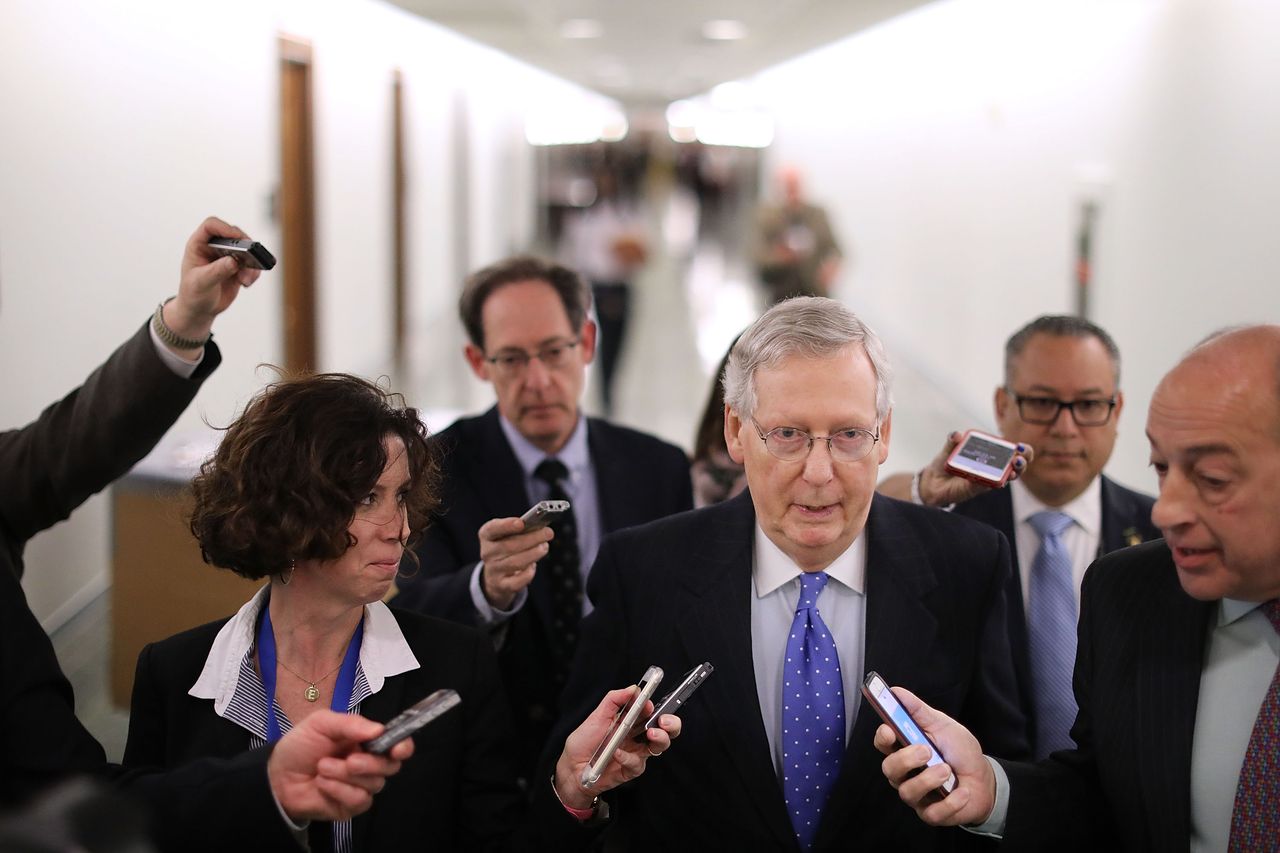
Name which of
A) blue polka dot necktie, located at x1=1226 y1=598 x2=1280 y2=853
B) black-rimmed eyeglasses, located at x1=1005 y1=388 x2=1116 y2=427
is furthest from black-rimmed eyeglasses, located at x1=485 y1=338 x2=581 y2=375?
blue polka dot necktie, located at x1=1226 y1=598 x2=1280 y2=853

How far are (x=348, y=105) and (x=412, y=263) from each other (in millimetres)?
3421

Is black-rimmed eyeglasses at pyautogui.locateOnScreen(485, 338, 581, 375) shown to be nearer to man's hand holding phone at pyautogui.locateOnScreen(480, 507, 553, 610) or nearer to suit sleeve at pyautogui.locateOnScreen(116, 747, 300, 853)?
man's hand holding phone at pyautogui.locateOnScreen(480, 507, 553, 610)

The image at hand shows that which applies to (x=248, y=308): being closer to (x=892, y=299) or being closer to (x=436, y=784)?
(x=436, y=784)

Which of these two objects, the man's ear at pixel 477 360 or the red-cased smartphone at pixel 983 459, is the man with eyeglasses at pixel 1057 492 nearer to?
the red-cased smartphone at pixel 983 459

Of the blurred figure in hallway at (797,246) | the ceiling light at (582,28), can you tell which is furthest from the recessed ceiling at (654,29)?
the blurred figure in hallway at (797,246)

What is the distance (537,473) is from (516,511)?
15 centimetres

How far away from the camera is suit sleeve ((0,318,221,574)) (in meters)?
2.63

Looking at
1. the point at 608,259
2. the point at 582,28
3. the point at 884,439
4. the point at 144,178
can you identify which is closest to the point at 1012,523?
the point at 884,439

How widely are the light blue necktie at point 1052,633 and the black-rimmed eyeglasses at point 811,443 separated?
967 millimetres

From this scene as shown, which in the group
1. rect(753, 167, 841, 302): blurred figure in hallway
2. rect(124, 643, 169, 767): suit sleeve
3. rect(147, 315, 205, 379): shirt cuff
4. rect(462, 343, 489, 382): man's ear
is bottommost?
rect(124, 643, 169, 767): suit sleeve

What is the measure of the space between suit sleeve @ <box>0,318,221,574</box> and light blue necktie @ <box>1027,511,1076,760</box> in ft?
6.93

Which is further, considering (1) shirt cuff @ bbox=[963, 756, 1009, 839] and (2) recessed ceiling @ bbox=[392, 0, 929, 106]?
(2) recessed ceiling @ bbox=[392, 0, 929, 106]

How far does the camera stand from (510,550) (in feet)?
8.89

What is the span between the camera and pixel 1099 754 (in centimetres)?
215
